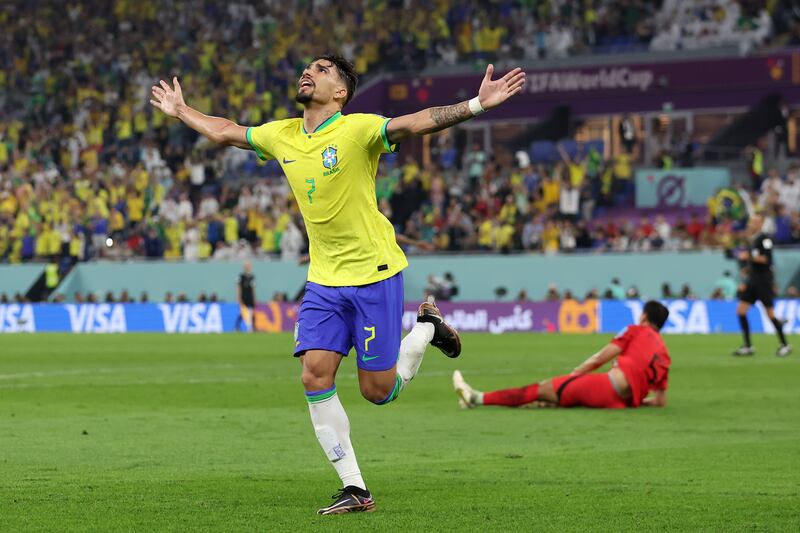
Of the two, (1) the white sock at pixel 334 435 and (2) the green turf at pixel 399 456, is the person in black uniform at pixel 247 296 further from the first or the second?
(1) the white sock at pixel 334 435

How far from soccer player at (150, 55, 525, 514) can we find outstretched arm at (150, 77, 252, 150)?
0.58 ft

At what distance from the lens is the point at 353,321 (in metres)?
8.26

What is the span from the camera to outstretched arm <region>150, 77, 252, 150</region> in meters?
8.59

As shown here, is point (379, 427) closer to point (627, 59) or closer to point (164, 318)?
point (164, 318)

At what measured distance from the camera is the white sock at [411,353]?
890 centimetres

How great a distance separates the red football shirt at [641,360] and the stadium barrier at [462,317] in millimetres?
18414

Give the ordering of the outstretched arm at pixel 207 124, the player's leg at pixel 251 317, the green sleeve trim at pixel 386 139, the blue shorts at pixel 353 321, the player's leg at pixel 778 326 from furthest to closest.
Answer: the player's leg at pixel 251 317 < the player's leg at pixel 778 326 < the outstretched arm at pixel 207 124 < the blue shorts at pixel 353 321 < the green sleeve trim at pixel 386 139

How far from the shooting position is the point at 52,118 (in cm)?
4988

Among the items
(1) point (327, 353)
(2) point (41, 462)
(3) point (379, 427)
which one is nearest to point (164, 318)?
(3) point (379, 427)

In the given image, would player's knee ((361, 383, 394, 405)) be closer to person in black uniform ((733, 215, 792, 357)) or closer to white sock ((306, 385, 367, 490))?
white sock ((306, 385, 367, 490))

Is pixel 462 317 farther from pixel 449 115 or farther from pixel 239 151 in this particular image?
pixel 449 115

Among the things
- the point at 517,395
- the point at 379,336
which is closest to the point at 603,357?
the point at 517,395

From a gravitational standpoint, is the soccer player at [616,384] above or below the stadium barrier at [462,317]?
above

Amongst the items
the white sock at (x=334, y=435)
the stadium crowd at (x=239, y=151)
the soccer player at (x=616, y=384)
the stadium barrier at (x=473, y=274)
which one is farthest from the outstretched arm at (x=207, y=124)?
the stadium crowd at (x=239, y=151)
